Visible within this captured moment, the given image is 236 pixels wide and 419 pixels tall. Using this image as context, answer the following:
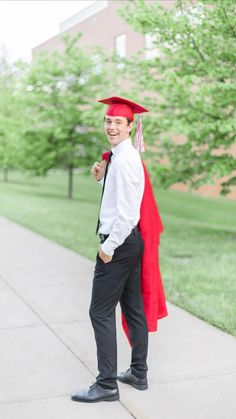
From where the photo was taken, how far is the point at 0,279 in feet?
26.8

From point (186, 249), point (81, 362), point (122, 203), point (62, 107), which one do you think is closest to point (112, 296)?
point (122, 203)

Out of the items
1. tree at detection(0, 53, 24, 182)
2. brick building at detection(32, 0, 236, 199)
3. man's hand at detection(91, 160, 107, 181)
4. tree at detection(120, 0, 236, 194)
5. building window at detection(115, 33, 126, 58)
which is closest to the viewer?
man's hand at detection(91, 160, 107, 181)

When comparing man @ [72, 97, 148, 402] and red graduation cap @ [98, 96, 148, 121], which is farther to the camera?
red graduation cap @ [98, 96, 148, 121]

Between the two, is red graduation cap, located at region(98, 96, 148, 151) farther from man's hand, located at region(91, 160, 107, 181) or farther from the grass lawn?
the grass lawn

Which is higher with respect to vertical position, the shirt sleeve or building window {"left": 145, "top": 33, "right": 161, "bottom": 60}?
building window {"left": 145, "top": 33, "right": 161, "bottom": 60}

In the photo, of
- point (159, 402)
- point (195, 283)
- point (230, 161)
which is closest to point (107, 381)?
point (159, 402)

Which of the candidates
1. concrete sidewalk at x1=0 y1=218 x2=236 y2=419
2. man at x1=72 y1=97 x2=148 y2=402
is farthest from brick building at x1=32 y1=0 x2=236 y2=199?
man at x1=72 y1=97 x2=148 y2=402

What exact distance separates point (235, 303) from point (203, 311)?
0.60 metres

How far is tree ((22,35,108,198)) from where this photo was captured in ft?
81.8

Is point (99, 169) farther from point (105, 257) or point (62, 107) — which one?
point (62, 107)

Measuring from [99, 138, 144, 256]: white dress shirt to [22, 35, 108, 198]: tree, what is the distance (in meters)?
20.7

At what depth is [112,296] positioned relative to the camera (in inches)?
167

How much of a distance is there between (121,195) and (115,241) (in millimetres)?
277

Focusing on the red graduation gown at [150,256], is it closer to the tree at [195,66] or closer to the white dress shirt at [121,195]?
the white dress shirt at [121,195]
